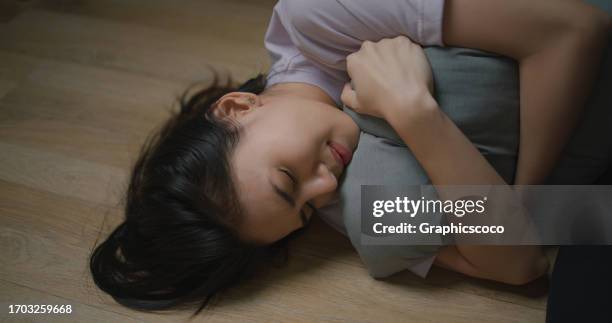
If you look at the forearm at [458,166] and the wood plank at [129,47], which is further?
the wood plank at [129,47]

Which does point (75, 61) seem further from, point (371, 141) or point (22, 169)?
point (371, 141)

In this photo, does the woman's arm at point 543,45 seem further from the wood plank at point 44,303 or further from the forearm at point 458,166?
the wood plank at point 44,303

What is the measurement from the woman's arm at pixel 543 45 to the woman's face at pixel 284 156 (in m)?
0.22

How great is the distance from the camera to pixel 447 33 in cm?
81

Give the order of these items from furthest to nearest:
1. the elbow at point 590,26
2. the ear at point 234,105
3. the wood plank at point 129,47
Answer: the wood plank at point 129,47, the ear at point 234,105, the elbow at point 590,26

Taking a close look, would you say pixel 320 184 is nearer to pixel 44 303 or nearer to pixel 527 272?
pixel 527 272

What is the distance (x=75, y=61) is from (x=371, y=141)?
0.80 m

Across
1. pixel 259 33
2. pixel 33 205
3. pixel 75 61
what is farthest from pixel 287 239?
pixel 75 61

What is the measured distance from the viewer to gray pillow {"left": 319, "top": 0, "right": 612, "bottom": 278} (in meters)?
0.82

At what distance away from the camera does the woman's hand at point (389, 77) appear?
0.80m

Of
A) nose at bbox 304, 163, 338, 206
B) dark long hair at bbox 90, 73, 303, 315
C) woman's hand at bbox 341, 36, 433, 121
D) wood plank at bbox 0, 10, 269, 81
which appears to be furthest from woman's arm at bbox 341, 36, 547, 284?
wood plank at bbox 0, 10, 269, 81

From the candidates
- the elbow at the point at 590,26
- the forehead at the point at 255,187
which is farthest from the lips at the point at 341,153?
the elbow at the point at 590,26

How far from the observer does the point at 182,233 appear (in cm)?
81

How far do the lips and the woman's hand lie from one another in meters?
0.06
